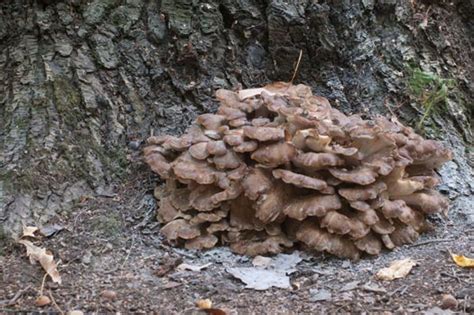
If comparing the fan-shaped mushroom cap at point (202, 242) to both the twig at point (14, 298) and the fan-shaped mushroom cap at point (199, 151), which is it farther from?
the twig at point (14, 298)

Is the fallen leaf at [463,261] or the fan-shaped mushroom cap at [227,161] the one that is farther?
the fan-shaped mushroom cap at [227,161]

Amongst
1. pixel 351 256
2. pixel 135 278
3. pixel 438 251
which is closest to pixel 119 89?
pixel 135 278

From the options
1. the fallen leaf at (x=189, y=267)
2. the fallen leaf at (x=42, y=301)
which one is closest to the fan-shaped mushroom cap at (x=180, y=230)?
the fallen leaf at (x=189, y=267)

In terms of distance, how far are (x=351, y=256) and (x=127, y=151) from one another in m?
1.64

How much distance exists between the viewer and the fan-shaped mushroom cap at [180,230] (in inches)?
143

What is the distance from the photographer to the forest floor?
3.08 metres

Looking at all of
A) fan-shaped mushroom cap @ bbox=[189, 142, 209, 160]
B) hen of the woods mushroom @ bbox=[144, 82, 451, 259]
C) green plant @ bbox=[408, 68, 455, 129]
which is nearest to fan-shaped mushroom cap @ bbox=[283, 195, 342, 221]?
hen of the woods mushroom @ bbox=[144, 82, 451, 259]

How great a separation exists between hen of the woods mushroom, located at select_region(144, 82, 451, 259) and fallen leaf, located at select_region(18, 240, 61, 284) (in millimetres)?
708

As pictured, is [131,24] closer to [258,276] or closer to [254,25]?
[254,25]

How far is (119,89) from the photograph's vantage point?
420cm

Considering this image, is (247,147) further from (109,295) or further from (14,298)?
(14,298)

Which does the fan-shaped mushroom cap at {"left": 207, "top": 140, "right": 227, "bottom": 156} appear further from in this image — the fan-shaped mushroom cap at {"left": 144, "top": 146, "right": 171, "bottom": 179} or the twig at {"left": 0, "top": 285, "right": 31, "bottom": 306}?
the twig at {"left": 0, "top": 285, "right": 31, "bottom": 306}

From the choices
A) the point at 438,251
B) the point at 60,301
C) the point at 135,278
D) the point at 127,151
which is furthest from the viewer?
the point at 127,151

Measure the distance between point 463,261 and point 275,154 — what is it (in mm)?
1210
